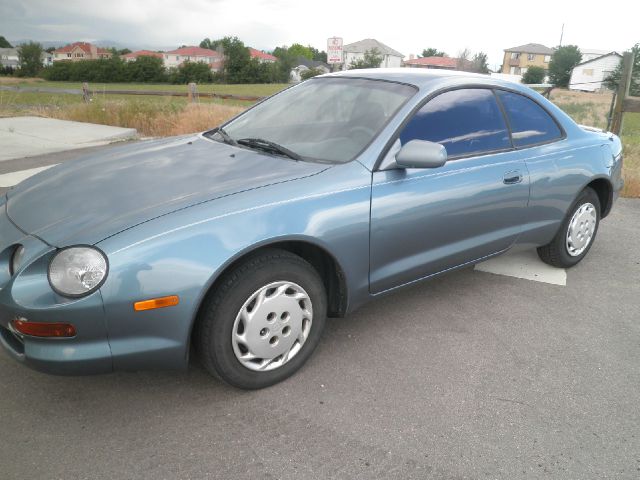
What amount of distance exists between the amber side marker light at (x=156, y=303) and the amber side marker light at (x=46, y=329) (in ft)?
0.83

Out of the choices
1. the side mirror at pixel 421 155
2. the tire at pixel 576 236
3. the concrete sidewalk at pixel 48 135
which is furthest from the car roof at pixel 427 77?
the concrete sidewalk at pixel 48 135

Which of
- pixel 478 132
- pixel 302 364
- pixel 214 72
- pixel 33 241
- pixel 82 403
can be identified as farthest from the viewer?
pixel 214 72

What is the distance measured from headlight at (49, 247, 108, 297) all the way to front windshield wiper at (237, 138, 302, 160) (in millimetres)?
1228

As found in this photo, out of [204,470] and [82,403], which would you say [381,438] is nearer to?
[204,470]

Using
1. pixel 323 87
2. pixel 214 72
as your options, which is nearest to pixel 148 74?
pixel 214 72

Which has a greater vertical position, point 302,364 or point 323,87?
point 323,87

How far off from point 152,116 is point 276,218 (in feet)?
32.8

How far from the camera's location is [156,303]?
2107mm

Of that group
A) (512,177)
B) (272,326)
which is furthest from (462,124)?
(272,326)

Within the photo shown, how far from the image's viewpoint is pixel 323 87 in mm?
3543

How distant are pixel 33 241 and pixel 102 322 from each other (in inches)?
20.2

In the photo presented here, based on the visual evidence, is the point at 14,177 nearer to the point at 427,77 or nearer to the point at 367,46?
the point at 427,77

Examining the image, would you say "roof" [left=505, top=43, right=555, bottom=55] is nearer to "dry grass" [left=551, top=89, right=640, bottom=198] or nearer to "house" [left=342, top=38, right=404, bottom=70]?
"house" [left=342, top=38, right=404, bottom=70]

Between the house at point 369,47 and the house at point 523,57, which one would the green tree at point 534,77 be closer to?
the house at point 523,57
